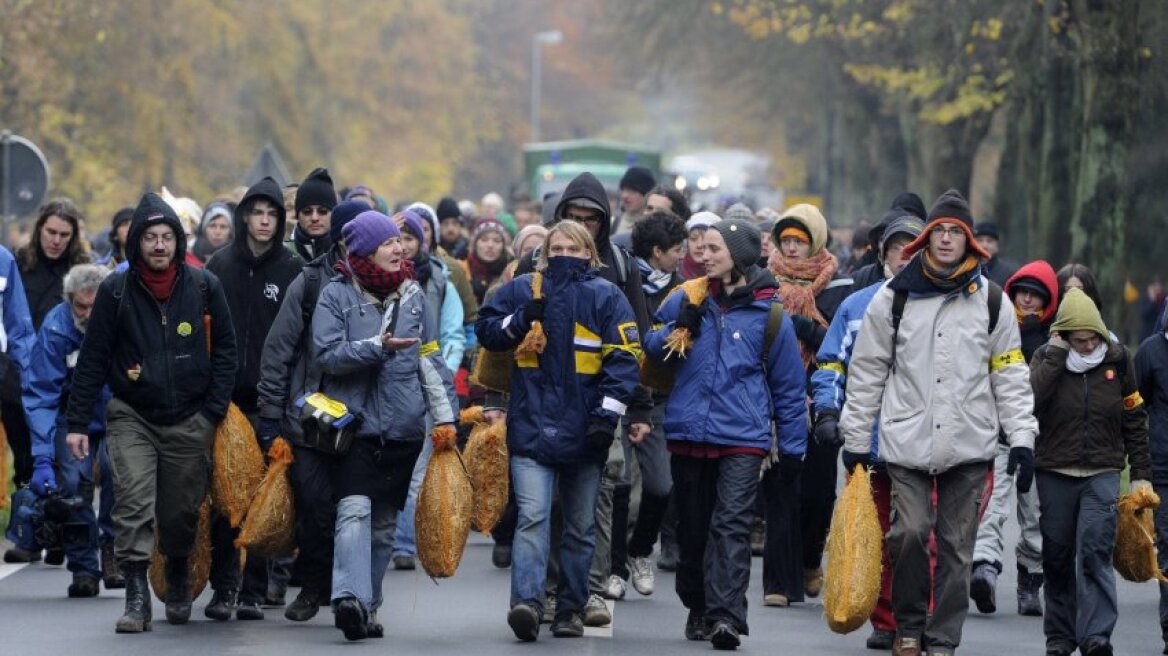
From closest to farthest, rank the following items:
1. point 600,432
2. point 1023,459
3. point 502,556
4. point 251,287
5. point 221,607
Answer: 1. point 1023,459
2. point 600,432
3. point 221,607
4. point 251,287
5. point 502,556

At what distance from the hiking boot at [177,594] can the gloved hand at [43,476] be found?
1.30 metres

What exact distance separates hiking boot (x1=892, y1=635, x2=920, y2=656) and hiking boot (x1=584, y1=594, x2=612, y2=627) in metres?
1.55

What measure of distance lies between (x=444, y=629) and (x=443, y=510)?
2.71 feet

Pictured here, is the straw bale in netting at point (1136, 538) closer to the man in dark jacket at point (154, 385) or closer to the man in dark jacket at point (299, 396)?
the man in dark jacket at point (299, 396)

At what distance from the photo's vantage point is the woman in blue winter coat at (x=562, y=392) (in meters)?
10.5

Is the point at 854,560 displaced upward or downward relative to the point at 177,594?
upward

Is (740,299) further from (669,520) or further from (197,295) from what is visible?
(669,520)

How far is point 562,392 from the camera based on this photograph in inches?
415

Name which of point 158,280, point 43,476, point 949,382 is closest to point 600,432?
point 949,382

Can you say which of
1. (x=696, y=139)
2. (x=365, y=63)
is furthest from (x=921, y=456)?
(x=696, y=139)

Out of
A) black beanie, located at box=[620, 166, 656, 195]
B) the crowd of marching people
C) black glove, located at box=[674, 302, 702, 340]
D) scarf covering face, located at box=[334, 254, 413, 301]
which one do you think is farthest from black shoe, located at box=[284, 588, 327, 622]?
black beanie, located at box=[620, 166, 656, 195]

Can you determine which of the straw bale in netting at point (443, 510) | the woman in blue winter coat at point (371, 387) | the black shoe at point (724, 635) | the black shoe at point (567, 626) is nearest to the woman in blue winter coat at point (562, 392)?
the black shoe at point (567, 626)

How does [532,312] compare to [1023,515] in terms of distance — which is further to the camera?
[1023,515]

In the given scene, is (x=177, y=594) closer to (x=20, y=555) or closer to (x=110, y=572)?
(x=110, y=572)
